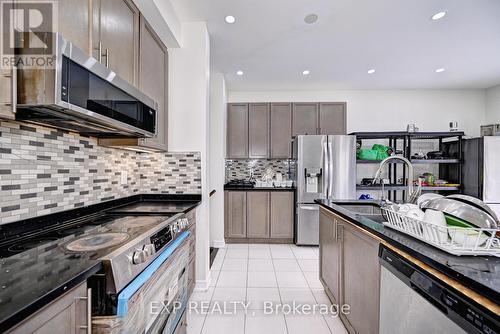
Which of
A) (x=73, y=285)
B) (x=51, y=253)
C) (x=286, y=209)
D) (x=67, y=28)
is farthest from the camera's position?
(x=286, y=209)

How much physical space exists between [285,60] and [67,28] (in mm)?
2722

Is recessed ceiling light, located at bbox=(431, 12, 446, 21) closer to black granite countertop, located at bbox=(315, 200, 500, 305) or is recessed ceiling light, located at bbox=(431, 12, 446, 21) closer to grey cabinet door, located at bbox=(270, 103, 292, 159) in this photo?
grey cabinet door, located at bbox=(270, 103, 292, 159)

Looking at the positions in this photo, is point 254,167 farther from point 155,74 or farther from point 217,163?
point 155,74

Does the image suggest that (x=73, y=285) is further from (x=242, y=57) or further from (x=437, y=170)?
(x=437, y=170)

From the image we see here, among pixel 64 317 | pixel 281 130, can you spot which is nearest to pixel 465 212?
pixel 64 317

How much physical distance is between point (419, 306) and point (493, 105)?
531 centimetres

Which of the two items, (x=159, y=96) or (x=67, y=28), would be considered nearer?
(x=67, y=28)

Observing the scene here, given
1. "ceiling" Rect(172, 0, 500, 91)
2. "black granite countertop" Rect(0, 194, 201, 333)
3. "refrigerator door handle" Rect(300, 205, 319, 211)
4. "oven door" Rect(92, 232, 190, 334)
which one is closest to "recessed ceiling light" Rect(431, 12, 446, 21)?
"ceiling" Rect(172, 0, 500, 91)

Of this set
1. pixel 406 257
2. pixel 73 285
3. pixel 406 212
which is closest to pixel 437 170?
pixel 406 212

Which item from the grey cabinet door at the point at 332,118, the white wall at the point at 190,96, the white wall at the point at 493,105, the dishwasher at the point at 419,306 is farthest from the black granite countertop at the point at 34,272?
the white wall at the point at 493,105

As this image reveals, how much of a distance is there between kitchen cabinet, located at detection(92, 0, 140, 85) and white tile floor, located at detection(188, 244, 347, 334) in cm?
206

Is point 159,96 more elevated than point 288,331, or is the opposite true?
point 159,96

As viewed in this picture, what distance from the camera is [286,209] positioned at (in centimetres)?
381

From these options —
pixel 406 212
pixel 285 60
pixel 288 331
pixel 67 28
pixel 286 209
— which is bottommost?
pixel 288 331
